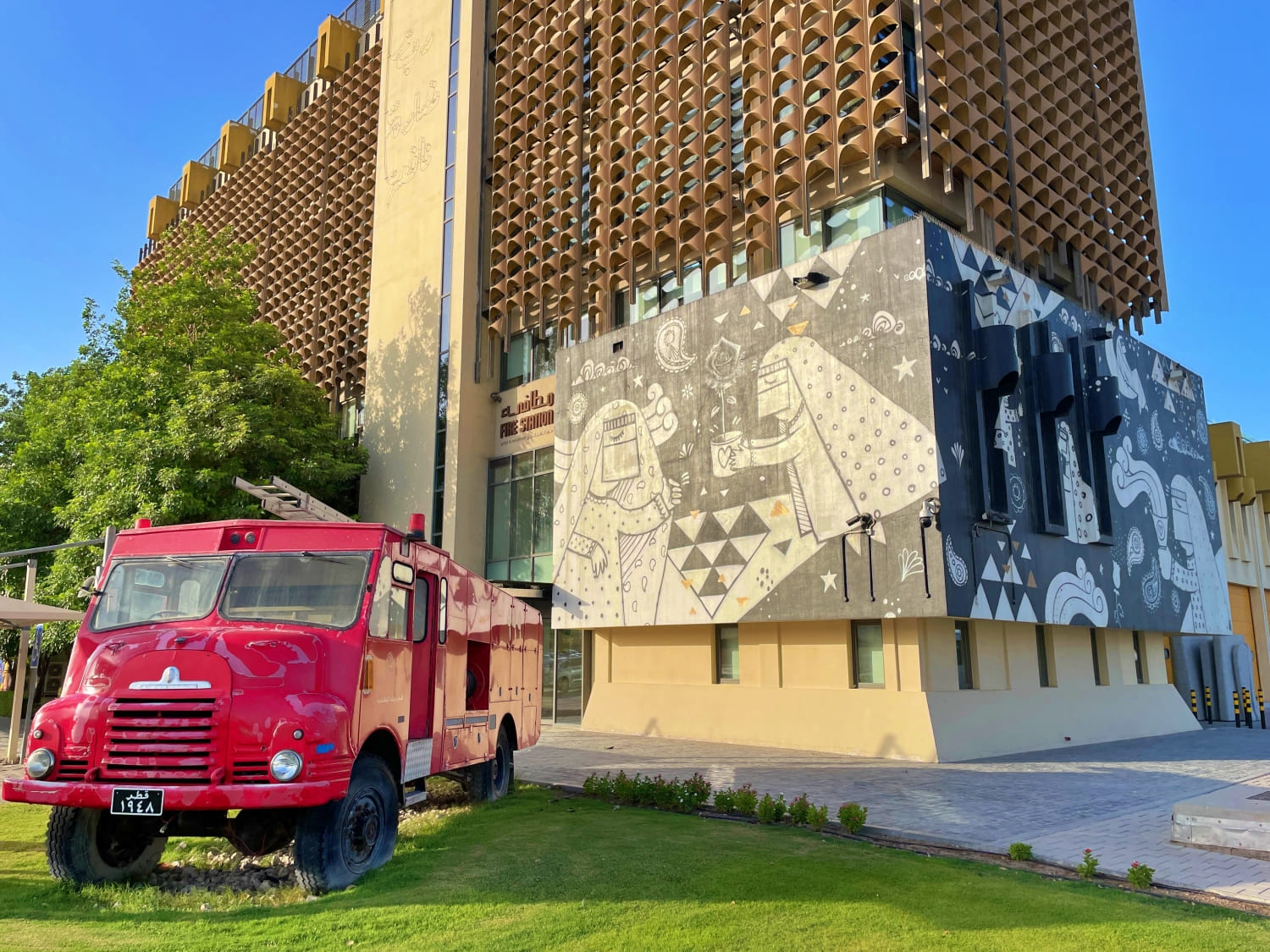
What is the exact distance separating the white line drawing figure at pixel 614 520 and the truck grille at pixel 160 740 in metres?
14.7

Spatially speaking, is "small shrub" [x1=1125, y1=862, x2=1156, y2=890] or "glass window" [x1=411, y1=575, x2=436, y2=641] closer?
"small shrub" [x1=1125, y1=862, x2=1156, y2=890]

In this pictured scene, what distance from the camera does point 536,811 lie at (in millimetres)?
10977

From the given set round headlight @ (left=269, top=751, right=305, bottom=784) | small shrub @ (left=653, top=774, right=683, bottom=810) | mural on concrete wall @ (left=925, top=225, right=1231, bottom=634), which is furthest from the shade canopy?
mural on concrete wall @ (left=925, top=225, right=1231, bottom=634)

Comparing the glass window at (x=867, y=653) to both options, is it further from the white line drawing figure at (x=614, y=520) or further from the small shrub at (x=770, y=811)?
the small shrub at (x=770, y=811)

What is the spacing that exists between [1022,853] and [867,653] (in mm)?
9731

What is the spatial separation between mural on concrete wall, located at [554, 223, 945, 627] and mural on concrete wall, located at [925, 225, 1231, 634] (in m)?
0.73

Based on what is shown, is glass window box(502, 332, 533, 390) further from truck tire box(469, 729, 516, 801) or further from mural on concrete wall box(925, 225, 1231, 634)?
truck tire box(469, 729, 516, 801)

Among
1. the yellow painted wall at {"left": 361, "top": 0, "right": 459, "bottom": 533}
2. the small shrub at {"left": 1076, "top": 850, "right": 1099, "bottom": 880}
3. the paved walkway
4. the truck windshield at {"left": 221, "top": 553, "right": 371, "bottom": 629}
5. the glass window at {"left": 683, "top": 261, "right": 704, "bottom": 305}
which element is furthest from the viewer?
the yellow painted wall at {"left": 361, "top": 0, "right": 459, "bottom": 533}

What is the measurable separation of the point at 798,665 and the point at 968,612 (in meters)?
3.86

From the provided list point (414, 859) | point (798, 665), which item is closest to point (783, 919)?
point (414, 859)

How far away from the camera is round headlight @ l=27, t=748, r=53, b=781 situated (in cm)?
700

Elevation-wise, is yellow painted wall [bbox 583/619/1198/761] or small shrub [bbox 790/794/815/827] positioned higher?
yellow painted wall [bbox 583/619/1198/761]

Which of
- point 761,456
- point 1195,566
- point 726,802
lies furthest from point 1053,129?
point 726,802

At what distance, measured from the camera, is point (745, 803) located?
10.5 m
